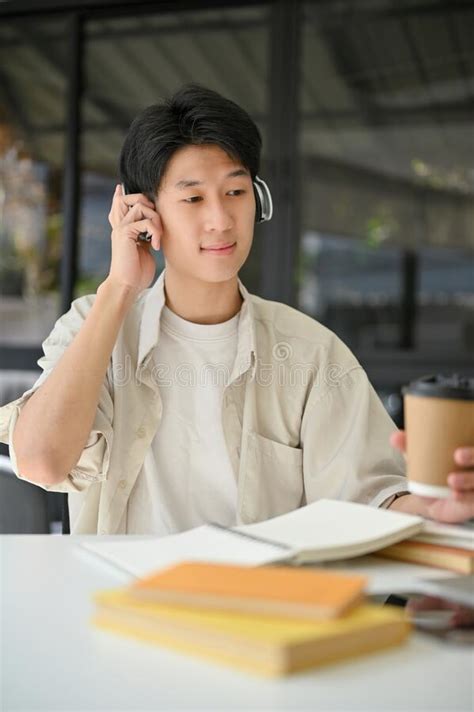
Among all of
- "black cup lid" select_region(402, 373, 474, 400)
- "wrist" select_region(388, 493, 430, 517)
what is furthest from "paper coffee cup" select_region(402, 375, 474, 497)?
"wrist" select_region(388, 493, 430, 517)

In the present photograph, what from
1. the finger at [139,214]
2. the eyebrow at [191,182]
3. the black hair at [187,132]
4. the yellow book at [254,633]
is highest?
the black hair at [187,132]

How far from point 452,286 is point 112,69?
2007mm

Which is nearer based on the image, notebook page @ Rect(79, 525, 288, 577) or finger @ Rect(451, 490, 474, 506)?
notebook page @ Rect(79, 525, 288, 577)

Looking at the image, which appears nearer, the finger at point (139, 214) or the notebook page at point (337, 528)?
the notebook page at point (337, 528)

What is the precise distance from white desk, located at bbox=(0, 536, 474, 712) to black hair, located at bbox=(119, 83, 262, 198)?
3.39 ft

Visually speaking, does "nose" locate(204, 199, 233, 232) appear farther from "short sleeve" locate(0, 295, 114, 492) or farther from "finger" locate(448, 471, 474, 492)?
"finger" locate(448, 471, 474, 492)

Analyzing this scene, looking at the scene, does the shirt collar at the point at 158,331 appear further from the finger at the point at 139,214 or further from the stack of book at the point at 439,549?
the stack of book at the point at 439,549

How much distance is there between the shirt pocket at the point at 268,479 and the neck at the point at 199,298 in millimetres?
263

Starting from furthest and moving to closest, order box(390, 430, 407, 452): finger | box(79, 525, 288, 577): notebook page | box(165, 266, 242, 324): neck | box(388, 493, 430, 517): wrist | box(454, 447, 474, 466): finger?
box(165, 266, 242, 324): neck < box(388, 493, 430, 517): wrist < box(390, 430, 407, 452): finger < box(454, 447, 474, 466): finger < box(79, 525, 288, 577): notebook page

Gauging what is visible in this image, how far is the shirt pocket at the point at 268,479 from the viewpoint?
159 centimetres

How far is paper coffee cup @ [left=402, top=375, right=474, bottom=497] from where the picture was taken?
109 cm

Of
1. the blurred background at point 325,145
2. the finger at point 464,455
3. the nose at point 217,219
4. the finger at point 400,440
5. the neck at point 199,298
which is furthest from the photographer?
the blurred background at point 325,145

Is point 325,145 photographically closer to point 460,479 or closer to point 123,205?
point 123,205

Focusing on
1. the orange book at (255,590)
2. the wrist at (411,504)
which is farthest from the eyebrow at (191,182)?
the orange book at (255,590)
